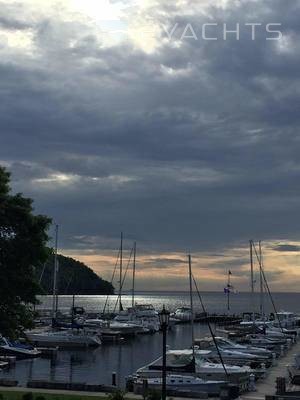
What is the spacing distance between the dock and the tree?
15.7 metres

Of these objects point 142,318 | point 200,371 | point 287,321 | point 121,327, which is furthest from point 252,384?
point 142,318

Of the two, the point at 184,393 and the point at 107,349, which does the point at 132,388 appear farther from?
the point at 107,349

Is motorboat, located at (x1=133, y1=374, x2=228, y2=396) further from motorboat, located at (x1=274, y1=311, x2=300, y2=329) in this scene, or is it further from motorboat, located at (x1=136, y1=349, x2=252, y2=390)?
motorboat, located at (x1=274, y1=311, x2=300, y2=329)

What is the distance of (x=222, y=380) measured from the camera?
47469 millimetres

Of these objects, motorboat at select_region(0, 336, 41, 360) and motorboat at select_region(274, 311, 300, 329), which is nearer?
motorboat at select_region(0, 336, 41, 360)

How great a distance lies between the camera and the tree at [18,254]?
29875 millimetres

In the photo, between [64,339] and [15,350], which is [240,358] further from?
[64,339]

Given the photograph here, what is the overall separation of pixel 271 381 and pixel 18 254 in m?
26.1

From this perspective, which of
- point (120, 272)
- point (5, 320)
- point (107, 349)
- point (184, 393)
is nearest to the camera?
point (5, 320)

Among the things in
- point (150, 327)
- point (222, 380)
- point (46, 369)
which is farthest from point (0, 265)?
point (150, 327)

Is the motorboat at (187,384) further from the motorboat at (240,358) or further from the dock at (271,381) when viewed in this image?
the motorboat at (240,358)

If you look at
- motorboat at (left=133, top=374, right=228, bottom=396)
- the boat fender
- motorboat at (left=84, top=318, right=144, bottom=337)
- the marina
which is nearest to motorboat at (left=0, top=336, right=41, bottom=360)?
the marina

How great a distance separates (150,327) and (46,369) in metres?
42.7

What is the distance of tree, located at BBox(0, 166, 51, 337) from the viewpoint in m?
29.9
